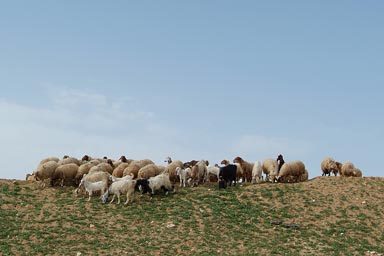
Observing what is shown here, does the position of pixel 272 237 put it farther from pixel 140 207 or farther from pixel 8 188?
pixel 8 188

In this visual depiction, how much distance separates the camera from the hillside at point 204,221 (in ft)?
71.8

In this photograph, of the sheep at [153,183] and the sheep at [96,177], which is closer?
the sheep at [153,183]

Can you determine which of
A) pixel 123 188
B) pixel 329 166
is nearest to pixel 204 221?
pixel 123 188

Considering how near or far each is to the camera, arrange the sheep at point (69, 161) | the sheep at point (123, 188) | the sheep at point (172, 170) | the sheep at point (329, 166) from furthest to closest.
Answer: the sheep at point (329, 166) → the sheep at point (69, 161) → the sheep at point (172, 170) → the sheep at point (123, 188)

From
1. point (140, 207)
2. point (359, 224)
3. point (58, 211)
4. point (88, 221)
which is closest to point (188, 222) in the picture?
point (140, 207)

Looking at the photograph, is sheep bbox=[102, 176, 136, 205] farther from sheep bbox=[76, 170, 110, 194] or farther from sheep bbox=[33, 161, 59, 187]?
→ sheep bbox=[33, 161, 59, 187]

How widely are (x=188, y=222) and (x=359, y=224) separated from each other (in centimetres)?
887

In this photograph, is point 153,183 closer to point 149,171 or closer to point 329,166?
point 149,171

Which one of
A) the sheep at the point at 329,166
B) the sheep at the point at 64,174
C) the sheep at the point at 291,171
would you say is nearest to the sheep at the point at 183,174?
the sheep at the point at 291,171

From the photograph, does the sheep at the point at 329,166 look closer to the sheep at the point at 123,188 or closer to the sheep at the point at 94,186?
the sheep at the point at 123,188

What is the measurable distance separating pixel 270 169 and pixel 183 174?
6497 millimetres

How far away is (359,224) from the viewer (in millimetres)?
24891

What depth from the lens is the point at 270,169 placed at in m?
32.3

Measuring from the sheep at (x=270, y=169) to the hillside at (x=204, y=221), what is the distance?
2202 millimetres
